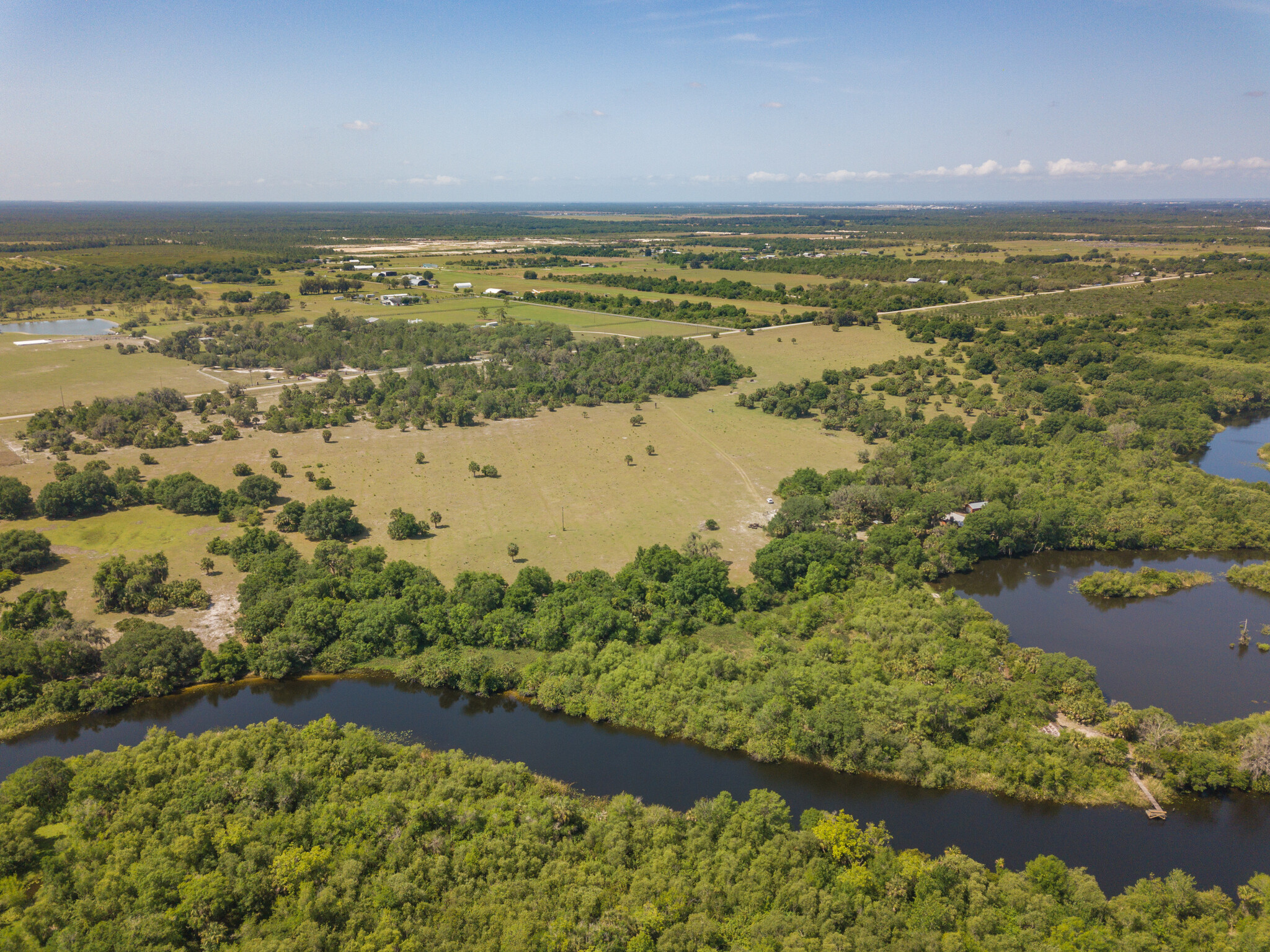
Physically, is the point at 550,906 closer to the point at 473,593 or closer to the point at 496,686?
the point at 496,686

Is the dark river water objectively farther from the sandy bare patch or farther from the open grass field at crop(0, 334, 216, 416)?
the open grass field at crop(0, 334, 216, 416)

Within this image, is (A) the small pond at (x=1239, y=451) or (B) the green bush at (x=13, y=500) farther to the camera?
(A) the small pond at (x=1239, y=451)

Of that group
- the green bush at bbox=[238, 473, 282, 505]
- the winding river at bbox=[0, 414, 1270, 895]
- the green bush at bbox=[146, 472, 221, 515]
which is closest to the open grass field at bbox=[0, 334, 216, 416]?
the green bush at bbox=[146, 472, 221, 515]

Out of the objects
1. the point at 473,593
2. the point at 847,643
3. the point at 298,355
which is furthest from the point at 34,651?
the point at 298,355

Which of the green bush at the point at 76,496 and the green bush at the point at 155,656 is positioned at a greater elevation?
the green bush at the point at 76,496

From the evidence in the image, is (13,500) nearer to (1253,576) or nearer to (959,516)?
(959,516)

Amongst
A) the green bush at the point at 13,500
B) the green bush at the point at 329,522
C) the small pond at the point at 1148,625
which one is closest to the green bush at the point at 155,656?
the green bush at the point at 329,522

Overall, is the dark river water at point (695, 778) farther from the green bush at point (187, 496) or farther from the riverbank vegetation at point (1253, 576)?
the riverbank vegetation at point (1253, 576)
